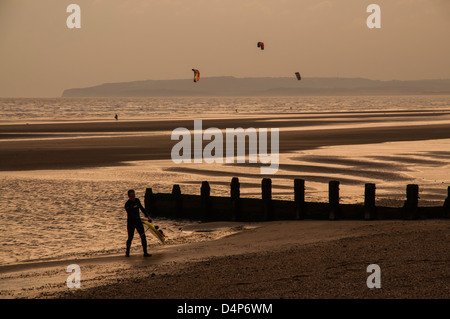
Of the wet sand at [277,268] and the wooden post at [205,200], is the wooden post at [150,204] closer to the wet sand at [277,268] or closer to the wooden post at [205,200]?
the wooden post at [205,200]

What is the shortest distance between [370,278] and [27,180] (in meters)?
21.4

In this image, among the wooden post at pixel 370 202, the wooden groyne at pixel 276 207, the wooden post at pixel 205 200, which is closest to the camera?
the wooden groyne at pixel 276 207

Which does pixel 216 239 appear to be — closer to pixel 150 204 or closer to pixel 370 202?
pixel 370 202

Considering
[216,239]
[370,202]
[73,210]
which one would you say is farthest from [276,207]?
[73,210]

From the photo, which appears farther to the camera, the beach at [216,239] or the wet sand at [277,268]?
the beach at [216,239]

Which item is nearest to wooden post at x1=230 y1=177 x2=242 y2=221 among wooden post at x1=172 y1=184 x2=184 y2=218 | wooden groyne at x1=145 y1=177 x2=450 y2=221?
wooden groyne at x1=145 y1=177 x2=450 y2=221

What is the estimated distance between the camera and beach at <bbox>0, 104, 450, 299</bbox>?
11.0m

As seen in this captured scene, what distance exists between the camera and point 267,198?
18.6m

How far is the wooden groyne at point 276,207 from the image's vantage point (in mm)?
16172

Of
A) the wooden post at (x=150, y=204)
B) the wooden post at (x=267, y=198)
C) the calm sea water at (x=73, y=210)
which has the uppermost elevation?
the wooden post at (x=267, y=198)

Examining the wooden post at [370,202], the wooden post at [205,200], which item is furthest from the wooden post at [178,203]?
the wooden post at [370,202]

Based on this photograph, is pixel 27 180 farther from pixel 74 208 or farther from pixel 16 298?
pixel 16 298

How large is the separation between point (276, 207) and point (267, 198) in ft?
1.20
